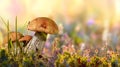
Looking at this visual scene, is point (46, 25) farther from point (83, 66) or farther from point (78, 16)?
point (78, 16)

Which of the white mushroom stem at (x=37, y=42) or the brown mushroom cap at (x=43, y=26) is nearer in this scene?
the brown mushroom cap at (x=43, y=26)

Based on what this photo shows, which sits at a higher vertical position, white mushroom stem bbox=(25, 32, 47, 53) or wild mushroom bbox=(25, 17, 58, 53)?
wild mushroom bbox=(25, 17, 58, 53)

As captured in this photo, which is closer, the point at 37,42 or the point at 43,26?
the point at 43,26

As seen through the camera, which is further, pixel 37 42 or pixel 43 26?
pixel 37 42

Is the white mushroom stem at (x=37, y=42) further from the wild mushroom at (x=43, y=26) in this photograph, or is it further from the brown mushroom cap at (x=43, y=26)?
the brown mushroom cap at (x=43, y=26)

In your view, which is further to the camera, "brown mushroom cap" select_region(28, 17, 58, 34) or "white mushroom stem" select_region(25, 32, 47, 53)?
"white mushroom stem" select_region(25, 32, 47, 53)

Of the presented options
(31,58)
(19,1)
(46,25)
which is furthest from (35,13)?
(31,58)

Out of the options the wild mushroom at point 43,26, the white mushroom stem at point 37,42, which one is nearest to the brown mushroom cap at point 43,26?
the wild mushroom at point 43,26

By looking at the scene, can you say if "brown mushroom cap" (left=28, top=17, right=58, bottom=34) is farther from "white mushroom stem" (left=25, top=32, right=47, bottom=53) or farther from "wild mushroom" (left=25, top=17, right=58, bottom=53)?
"white mushroom stem" (left=25, top=32, right=47, bottom=53)

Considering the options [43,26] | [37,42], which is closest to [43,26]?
[43,26]

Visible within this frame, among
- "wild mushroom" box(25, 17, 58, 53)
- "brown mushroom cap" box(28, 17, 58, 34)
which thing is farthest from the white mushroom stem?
"brown mushroom cap" box(28, 17, 58, 34)

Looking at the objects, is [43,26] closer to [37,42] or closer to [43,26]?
[43,26]
